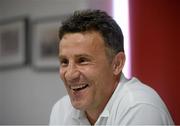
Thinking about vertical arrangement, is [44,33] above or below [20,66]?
above

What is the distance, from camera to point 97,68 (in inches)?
53.6

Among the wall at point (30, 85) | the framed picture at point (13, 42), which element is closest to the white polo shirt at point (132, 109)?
the wall at point (30, 85)

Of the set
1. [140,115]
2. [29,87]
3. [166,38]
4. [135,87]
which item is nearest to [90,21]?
[135,87]

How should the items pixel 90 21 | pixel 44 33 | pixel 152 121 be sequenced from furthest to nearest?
pixel 44 33
pixel 90 21
pixel 152 121

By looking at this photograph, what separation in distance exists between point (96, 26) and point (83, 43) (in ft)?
0.30

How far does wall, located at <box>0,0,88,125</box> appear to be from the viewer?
98.7 inches

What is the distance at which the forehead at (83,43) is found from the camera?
4.34 feet

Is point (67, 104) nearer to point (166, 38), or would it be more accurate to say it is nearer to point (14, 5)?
point (166, 38)

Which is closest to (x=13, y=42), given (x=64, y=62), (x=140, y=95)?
(x=64, y=62)

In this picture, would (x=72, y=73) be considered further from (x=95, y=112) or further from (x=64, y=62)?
Answer: (x=95, y=112)

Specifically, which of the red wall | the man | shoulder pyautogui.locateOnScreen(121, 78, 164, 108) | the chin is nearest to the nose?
the man

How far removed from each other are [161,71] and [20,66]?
4.06 ft

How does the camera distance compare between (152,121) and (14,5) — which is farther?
(14,5)

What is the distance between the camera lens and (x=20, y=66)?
8.71 ft
